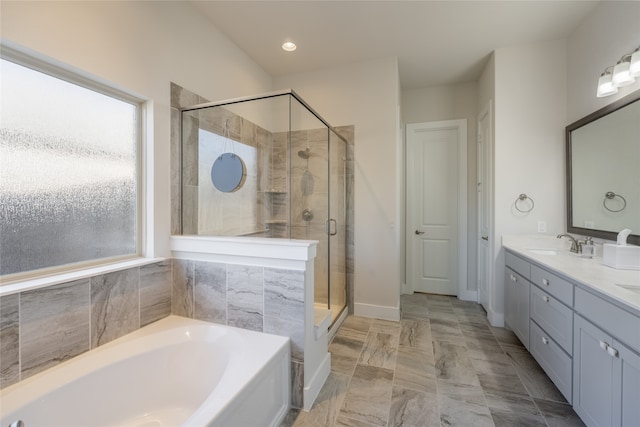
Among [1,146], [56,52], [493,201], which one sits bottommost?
[493,201]

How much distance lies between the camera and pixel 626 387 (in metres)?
1.12

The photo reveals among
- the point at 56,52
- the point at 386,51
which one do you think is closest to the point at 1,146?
the point at 56,52

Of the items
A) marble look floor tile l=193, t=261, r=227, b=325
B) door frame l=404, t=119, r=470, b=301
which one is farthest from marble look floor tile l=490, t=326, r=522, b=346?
marble look floor tile l=193, t=261, r=227, b=325

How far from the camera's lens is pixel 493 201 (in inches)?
106

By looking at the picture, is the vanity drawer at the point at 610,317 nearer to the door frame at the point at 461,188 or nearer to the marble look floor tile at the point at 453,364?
the marble look floor tile at the point at 453,364

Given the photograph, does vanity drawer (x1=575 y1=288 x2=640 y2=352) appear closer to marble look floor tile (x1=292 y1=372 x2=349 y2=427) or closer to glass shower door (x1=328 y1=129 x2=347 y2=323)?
marble look floor tile (x1=292 y1=372 x2=349 y2=427)

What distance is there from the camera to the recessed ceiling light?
259cm

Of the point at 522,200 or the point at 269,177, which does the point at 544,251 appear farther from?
the point at 269,177

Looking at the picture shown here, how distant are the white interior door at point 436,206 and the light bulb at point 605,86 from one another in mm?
1558

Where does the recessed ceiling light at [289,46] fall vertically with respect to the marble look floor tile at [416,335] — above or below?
above

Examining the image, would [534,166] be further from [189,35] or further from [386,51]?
[189,35]

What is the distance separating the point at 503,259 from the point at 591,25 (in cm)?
209

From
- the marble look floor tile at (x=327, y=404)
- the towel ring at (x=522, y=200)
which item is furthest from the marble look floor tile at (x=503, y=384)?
the towel ring at (x=522, y=200)

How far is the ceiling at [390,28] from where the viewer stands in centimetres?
209
